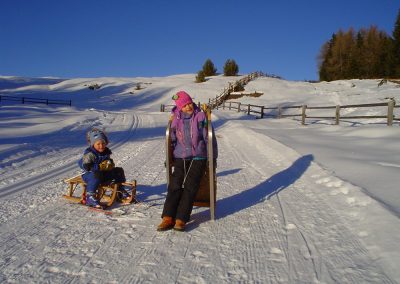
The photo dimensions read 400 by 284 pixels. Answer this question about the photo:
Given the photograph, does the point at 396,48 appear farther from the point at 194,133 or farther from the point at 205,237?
the point at 205,237

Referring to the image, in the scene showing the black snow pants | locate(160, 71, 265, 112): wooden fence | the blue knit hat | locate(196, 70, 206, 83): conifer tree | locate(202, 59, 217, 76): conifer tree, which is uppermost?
locate(202, 59, 217, 76): conifer tree

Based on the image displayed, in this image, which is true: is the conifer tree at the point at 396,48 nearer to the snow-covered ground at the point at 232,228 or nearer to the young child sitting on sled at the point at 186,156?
the snow-covered ground at the point at 232,228

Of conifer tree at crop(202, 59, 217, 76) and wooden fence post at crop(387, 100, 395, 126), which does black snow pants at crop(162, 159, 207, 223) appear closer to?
wooden fence post at crop(387, 100, 395, 126)

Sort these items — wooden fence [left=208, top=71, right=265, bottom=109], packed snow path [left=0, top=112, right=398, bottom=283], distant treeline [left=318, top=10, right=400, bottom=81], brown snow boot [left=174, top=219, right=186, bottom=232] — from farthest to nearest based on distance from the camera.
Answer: distant treeline [left=318, top=10, right=400, bottom=81] < wooden fence [left=208, top=71, right=265, bottom=109] < brown snow boot [left=174, top=219, right=186, bottom=232] < packed snow path [left=0, top=112, right=398, bottom=283]

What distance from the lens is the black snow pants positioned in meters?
4.76

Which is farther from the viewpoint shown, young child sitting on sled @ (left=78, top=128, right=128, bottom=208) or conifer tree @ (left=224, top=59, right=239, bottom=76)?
conifer tree @ (left=224, top=59, right=239, bottom=76)

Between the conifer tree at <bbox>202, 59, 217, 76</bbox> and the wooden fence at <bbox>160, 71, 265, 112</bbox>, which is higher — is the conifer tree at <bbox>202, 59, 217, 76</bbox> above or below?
above

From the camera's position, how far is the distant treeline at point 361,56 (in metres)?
68.9

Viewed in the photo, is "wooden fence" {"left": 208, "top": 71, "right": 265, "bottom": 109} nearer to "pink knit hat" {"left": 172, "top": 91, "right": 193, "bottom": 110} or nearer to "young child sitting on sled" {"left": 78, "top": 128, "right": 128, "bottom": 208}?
"young child sitting on sled" {"left": 78, "top": 128, "right": 128, "bottom": 208}

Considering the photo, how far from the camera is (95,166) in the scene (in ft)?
18.6

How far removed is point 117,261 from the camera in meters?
3.71

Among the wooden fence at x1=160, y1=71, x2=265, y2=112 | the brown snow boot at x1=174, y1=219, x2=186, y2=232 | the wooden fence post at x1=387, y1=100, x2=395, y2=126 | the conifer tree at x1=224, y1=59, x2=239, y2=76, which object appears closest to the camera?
the brown snow boot at x1=174, y1=219, x2=186, y2=232

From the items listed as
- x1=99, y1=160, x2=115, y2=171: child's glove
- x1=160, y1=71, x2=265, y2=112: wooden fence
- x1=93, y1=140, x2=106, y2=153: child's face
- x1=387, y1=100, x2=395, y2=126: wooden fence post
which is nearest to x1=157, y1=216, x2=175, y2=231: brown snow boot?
x1=99, y1=160, x2=115, y2=171: child's glove

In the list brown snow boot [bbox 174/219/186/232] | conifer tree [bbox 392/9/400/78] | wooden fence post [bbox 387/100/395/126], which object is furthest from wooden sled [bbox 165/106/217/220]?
conifer tree [bbox 392/9/400/78]
